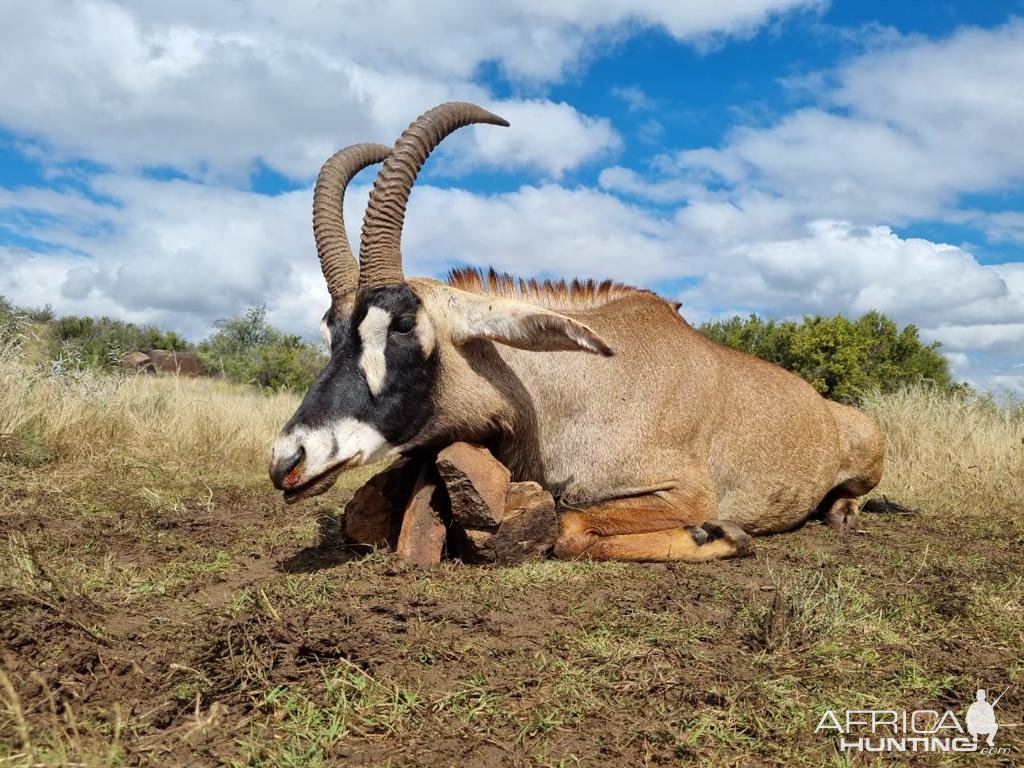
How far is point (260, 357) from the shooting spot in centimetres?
2584

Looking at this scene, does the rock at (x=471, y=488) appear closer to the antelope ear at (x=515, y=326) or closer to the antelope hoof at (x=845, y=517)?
the antelope ear at (x=515, y=326)

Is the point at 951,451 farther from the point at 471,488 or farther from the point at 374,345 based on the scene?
the point at 374,345

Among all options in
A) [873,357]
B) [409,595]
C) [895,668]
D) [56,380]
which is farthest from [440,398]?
[873,357]

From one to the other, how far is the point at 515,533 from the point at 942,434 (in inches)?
330

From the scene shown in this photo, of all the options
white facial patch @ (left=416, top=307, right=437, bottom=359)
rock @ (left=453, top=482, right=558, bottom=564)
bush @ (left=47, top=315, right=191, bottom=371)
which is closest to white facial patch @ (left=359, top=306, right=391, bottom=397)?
white facial patch @ (left=416, top=307, right=437, bottom=359)

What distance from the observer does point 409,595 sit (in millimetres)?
3521

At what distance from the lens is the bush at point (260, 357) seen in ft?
79.7

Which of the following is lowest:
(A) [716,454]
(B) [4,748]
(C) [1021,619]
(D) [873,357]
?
(B) [4,748]

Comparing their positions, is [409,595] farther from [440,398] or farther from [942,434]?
[942,434]

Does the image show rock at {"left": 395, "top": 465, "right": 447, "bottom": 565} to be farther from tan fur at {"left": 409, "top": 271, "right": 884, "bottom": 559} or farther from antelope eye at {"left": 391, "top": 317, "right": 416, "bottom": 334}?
antelope eye at {"left": 391, "top": 317, "right": 416, "bottom": 334}

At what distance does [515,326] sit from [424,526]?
4.09 ft

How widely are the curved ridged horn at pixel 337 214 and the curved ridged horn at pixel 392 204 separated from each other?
0.93 feet

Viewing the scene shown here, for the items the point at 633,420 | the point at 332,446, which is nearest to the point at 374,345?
the point at 332,446

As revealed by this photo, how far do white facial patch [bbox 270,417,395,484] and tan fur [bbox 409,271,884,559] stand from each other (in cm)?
33
